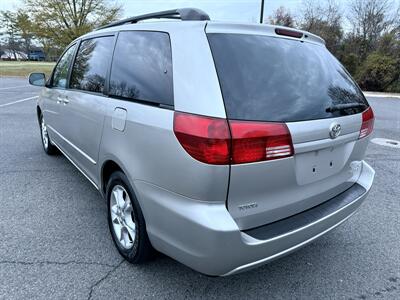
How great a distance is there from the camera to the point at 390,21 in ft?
89.1

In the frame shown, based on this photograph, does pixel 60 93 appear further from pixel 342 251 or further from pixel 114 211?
pixel 342 251

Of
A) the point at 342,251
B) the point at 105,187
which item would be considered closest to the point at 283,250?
the point at 342,251

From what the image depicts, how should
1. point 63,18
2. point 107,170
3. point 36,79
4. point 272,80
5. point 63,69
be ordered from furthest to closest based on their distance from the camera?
point 63,18
point 36,79
point 63,69
point 107,170
point 272,80

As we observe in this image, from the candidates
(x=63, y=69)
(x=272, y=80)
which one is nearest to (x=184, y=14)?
(x=272, y=80)

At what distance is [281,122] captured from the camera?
6.26 feet

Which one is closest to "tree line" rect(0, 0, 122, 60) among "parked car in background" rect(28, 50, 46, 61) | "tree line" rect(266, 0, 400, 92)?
"tree line" rect(266, 0, 400, 92)

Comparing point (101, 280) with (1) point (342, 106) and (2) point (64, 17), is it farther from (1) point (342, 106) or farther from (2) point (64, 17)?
(2) point (64, 17)

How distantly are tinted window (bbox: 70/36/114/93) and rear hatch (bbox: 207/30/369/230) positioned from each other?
1336 millimetres

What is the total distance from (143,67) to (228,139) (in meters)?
0.98

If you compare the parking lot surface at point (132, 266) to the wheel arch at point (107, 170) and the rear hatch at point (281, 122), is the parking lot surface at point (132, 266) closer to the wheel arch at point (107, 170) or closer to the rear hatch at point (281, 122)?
the wheel arch at point (107, 170)

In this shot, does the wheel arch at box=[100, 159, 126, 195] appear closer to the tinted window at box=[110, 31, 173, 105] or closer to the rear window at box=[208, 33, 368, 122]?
the tinted window at box=[110, 31, 173, 105]

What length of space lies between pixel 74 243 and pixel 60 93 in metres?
1.91

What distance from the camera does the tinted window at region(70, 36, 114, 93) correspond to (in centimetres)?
295

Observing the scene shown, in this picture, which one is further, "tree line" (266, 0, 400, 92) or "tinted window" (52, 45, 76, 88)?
"tree line" (266, 0, 400, 92)
